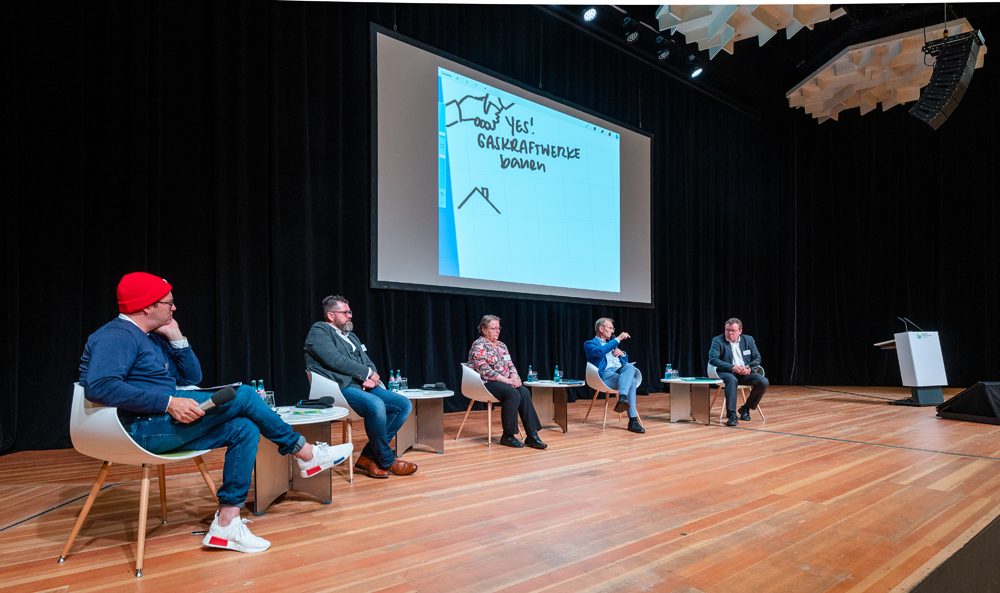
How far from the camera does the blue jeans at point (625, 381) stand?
522 centimetres

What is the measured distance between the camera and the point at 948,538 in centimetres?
235

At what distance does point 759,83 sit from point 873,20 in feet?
6.44

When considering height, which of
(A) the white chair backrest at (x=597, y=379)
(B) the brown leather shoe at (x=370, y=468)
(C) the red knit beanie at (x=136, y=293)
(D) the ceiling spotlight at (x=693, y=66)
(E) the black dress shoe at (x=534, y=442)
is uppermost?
(D) the ceiling spotlight at (x=693, y=66)

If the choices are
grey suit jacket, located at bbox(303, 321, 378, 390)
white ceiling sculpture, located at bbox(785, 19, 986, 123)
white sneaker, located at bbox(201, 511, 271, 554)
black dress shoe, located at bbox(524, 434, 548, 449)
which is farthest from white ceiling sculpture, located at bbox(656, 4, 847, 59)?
white sneaker, located at bbox(201, 511, 271, 554)

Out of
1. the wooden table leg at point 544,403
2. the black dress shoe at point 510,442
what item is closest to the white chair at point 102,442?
the black dress shoe at point 510,442

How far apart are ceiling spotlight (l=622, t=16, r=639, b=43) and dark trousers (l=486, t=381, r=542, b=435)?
5.58 m

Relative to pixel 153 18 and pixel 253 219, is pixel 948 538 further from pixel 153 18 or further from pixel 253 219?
pixel 153 18

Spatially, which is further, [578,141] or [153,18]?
[578,141]

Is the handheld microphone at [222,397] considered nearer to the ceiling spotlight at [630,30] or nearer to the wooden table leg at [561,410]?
the wooden table leg at [561,410]

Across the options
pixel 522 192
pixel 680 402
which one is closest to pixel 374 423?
pixel 680 402

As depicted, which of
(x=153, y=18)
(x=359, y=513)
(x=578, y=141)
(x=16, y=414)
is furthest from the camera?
(x=578, y=141)

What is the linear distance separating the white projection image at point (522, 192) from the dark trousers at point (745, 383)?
221 centimetres

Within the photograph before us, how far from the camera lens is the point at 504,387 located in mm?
4406

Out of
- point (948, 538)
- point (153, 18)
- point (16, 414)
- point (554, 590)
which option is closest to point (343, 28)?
point (153, 18)
